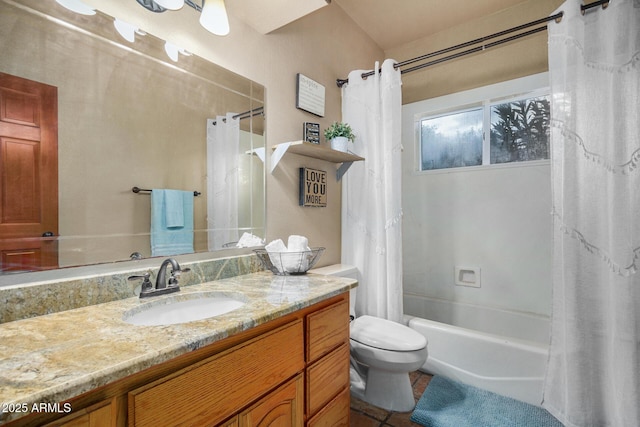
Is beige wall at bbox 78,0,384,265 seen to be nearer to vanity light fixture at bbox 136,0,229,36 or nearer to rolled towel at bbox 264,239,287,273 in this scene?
vanity light fixture at bbox 136,0,229,36

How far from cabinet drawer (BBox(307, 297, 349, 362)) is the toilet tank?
587 mm

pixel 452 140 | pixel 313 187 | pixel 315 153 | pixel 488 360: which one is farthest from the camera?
pixel 452 140

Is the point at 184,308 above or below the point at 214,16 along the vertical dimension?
below

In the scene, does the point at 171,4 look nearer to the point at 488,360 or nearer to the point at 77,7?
the point at 77,7

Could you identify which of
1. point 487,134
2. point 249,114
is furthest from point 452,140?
point 249,114

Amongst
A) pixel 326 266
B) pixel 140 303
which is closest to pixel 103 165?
pixel 140 303

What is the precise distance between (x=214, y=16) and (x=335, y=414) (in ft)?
5.67

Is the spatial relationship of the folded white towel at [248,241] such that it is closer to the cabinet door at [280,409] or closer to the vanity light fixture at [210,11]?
the cabinet door at [280,409]

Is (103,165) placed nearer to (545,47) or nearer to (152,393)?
(152,393)

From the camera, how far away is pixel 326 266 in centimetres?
213

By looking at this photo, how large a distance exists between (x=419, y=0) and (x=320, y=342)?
7.96 feet

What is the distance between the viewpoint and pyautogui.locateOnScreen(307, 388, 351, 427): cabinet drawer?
1109 mm

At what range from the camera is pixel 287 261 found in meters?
1.46

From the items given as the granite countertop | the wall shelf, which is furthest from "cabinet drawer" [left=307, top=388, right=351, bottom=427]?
the wall shelf
